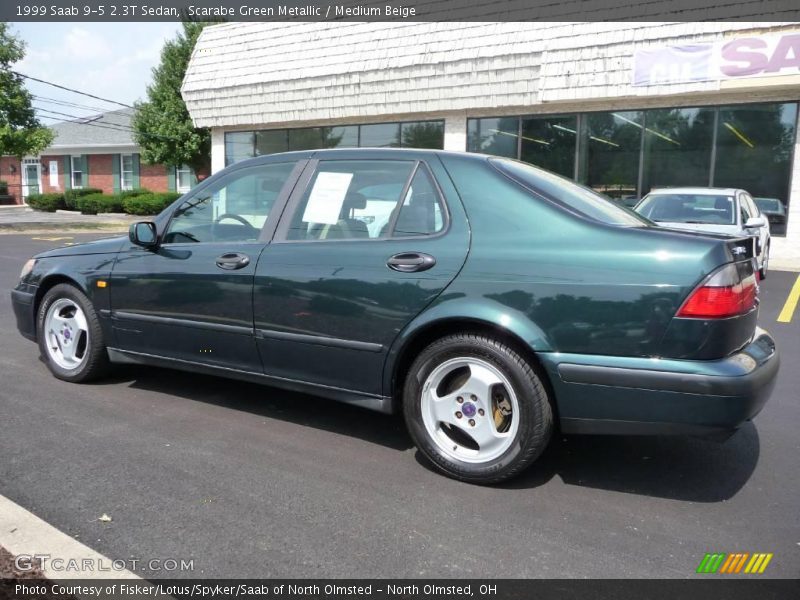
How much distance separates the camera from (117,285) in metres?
4.42

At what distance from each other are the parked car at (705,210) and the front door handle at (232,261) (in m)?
6.67

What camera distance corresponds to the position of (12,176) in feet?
126

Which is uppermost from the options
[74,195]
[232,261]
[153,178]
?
[153,178]

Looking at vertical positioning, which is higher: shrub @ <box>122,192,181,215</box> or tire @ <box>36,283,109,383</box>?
shrub @ <box>122,192,181,215</box>

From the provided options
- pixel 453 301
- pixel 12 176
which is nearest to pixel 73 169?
pixel 12 176

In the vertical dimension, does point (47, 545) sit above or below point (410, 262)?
below

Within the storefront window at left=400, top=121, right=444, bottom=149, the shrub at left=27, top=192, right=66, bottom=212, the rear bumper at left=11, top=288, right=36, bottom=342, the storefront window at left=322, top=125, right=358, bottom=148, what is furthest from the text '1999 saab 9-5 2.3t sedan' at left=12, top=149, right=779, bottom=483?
the shrub at left=27, top=192, right=66, bottom=212

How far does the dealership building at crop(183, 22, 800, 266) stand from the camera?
11.4m

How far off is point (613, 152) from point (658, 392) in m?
11.2

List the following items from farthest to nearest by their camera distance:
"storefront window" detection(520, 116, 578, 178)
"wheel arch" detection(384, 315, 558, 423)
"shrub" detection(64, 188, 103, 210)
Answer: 1. "shrub" detection(64, 188, 103, 210)
2. "storefront window" detection(520, 116, 578, 178)
3. "wheel arch" detection(384, 315, 558, 423)

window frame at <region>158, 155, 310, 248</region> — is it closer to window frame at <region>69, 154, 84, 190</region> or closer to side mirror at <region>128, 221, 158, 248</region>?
side mirror at <region>128, 221, 158, 248</region>

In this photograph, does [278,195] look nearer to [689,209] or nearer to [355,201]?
[355,201]

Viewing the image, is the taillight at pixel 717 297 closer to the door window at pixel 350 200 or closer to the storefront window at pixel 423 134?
the door window at pixel 350 200

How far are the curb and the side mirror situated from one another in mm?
1876
